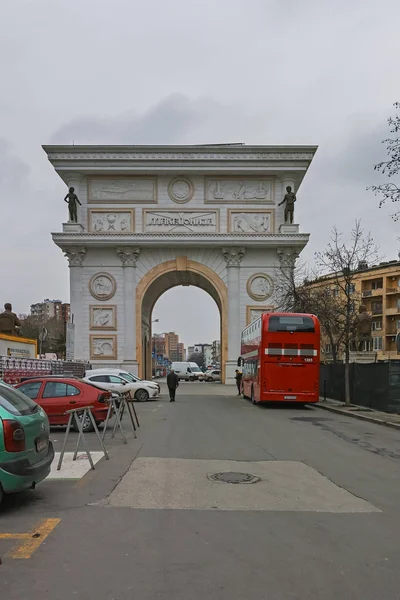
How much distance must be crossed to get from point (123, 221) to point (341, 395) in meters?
26.8

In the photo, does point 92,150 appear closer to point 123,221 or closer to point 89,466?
point 123,221

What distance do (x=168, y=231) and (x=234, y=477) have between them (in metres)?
40.2

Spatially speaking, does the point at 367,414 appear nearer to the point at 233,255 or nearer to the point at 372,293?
the point at 233,255

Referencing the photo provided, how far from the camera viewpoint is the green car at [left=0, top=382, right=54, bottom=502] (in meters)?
6.48

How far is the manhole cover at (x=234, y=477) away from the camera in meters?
8.65

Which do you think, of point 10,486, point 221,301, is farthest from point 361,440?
point 221,301

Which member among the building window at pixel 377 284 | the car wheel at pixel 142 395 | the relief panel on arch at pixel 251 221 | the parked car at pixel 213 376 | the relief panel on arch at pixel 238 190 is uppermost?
the relief panel on arch at pixel 238 190

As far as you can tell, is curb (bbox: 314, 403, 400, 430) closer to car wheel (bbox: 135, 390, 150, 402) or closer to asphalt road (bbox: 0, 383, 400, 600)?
asphalt road (bbox: 0, 383, 400, 600)

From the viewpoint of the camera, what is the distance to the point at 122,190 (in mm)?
48656

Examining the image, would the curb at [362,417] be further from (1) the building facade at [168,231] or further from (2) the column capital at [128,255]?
(2) the column capital at [128,255]

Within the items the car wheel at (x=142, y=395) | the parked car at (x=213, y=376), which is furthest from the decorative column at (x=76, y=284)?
the parked car at (x=213, y=376)

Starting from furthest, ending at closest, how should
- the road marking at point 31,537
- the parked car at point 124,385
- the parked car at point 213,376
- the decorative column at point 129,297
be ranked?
the parked car at point 213,376
the decorative column at point 129,297
the parked car at point 124,385
the road marking at point 31,537

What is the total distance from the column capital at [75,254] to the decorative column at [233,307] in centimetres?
1164

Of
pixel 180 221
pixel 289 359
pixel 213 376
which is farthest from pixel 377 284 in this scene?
pixel 289 359
